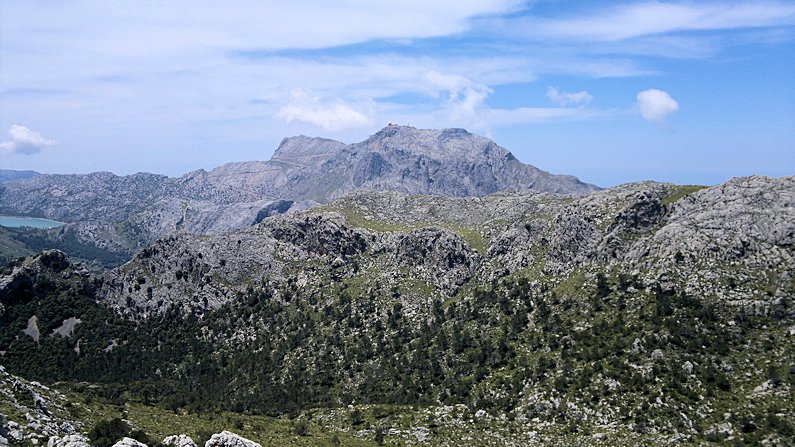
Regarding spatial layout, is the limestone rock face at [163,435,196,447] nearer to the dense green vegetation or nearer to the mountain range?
the mountain range

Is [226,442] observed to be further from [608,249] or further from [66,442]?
[608,249]

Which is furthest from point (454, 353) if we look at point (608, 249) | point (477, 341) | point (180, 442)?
point (180, 442)

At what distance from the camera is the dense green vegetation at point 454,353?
9031 cm

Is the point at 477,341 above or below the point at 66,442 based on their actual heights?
below

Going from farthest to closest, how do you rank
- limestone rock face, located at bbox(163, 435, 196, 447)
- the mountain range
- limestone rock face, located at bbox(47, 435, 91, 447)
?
the mountain range, limestone rock face, located at bbox(163, 435, 196, 447), limestone rock face, located at bbox(47, 435, 91, 447)

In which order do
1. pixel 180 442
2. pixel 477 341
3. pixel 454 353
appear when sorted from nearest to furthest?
pixel 180 442, pixel 454 353, pixel 477 341

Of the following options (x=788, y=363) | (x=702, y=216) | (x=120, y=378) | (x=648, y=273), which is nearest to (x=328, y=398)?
(x=120, y=378)

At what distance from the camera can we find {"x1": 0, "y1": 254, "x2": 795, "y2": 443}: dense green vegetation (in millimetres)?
90312

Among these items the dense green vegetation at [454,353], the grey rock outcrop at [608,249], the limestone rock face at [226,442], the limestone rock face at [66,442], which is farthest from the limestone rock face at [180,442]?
the grey rock outcrop at [608,249]

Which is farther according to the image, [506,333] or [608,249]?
[608,249]

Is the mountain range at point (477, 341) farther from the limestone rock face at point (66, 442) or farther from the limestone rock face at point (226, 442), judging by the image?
the limestone rock face at point (226, 442)

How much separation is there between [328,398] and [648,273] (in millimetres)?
85064

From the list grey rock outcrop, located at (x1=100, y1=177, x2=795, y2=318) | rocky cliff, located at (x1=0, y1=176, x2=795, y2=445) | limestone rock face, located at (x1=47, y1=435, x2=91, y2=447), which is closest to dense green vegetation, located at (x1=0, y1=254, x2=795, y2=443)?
rocky cliff, located at (x1=0, y1=176, x2=795, y2=445)

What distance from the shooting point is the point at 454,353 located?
13450 centimetres
